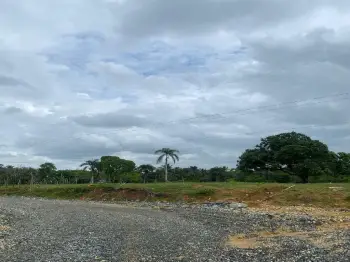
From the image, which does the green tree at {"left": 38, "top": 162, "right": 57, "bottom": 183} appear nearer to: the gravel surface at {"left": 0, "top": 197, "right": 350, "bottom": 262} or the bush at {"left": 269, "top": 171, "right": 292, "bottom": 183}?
the bush at {"left": 269, "top": 171, "right": 292, "bottom": 183}

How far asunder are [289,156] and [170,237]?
55202mm

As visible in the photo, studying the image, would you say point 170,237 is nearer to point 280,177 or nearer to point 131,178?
point 280,177

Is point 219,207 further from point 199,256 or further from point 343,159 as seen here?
point 343,159

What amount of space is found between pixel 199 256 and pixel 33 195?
5588cm

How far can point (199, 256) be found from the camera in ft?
59.5

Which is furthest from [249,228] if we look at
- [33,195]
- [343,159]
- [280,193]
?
[343,159]

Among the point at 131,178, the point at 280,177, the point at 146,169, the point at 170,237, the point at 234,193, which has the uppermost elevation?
the point at 146,169

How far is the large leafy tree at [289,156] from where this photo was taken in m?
74.4

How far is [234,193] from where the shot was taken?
154 ft

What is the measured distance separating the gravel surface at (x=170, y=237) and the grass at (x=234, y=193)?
6.58 m

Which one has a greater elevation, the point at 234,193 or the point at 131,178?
the point at 131,178

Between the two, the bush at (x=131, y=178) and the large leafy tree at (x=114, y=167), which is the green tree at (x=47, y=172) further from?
the bush at (x=131, y=178)

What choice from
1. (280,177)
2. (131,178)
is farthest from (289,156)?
(131,178)

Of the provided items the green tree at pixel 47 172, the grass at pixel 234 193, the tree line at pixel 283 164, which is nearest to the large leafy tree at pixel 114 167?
the tree line at pixel 283 164
